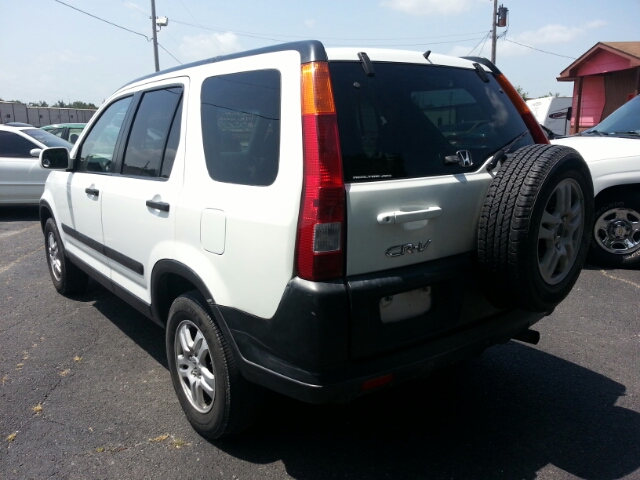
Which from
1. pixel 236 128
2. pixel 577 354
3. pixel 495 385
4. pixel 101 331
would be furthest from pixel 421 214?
pixel 101 331

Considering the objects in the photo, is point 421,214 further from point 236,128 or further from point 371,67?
point 236,128

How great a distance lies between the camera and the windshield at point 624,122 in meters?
6.33

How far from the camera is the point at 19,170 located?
962 cm

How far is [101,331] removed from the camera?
444cm

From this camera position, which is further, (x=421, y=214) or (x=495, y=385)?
(x=495, y=385)

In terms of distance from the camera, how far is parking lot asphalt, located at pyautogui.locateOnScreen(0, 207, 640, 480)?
2.68 meters

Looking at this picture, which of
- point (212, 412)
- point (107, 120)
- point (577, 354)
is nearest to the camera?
point (212, 412)

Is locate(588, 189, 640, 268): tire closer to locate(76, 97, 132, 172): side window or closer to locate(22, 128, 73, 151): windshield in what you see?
locate(76, 97, 132, 172): side window

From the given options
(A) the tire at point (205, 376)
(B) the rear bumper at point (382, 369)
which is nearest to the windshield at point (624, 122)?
(B) the rear bumper at point (382, 369)

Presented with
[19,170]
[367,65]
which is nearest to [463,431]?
[367,65]

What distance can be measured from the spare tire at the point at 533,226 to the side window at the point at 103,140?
264 cm

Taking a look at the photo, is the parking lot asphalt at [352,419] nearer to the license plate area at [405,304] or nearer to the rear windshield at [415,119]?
the license plate area at [405,304]

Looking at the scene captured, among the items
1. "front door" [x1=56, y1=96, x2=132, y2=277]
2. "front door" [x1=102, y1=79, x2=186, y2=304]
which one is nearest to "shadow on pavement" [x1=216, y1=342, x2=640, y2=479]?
"front door" [x1=102, y1=79, x2=186, y2=304]

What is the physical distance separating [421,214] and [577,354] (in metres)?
2.26
